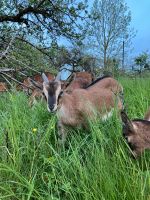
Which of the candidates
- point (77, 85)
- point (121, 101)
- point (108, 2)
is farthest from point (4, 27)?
point (108, 2)

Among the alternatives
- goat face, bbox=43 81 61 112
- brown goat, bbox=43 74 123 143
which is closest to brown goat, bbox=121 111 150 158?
brown goat, bbox=43 74 123 143

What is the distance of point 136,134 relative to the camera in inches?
186

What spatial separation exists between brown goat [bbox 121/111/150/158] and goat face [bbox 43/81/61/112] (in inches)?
89.8

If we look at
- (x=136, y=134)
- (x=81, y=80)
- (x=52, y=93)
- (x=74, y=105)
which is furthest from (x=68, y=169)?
(x=81, y=80)

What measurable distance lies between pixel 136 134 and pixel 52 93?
278 cm

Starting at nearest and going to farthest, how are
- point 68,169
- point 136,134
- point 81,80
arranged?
point 68,169
point 136,134
point 81,80

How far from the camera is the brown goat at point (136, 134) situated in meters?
4.63

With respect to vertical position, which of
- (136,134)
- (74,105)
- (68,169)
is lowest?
(68,169)

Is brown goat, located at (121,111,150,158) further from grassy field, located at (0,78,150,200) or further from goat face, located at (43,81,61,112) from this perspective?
Result: goat face, located at (43,81,61,112)

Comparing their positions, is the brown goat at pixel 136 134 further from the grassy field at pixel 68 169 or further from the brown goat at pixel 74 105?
the brown goat at pixel 74 105

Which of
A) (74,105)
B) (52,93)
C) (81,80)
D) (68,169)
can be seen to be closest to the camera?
(68,169)

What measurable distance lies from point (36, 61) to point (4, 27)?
1.62 metres

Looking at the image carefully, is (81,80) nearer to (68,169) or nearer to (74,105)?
(74,105)

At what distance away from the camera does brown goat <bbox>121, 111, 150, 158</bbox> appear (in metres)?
4.63
